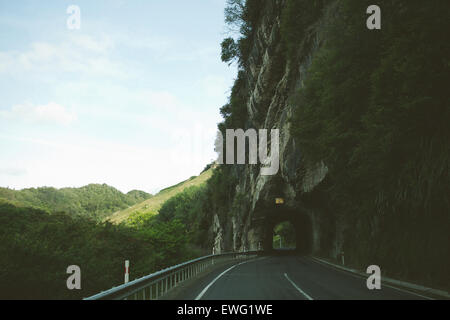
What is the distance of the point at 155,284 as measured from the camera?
1427 cm

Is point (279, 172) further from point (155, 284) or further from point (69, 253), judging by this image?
point (155, 284)

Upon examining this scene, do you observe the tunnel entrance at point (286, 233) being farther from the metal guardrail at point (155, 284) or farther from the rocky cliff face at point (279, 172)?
the metal guardrail at point (155, 284)

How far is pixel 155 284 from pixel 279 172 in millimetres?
22818

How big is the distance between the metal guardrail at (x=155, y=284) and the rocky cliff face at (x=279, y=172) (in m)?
10.6

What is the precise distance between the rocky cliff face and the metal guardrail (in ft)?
34.8

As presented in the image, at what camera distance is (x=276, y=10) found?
37188mm

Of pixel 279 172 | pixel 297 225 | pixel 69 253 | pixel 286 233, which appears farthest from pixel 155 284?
pixel 286 233

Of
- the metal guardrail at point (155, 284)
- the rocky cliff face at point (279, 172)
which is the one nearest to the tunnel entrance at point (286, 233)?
the rocky cliff face at point (279, 172)

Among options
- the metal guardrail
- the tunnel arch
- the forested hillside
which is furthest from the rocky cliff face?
the forested hillside

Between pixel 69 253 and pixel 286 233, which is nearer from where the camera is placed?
pixel 69 253

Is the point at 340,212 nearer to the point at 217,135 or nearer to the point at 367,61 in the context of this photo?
the point at 367,61

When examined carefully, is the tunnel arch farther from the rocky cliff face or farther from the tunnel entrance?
the tunnel entrance
